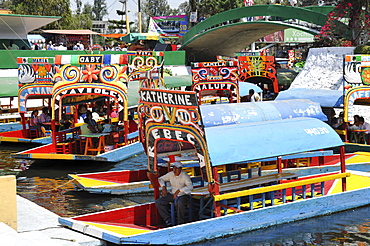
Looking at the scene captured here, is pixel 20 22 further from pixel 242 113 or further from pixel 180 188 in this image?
pixel 180 188

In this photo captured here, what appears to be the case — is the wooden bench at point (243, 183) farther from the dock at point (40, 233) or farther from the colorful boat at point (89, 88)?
the colorful boat at point (89, 88)

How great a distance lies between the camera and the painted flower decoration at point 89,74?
18391 millimetres

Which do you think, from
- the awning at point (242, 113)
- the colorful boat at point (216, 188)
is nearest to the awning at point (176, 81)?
the awning at point (242, 113)

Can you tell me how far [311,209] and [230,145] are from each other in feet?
8.74

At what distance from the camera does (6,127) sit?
25172 mm

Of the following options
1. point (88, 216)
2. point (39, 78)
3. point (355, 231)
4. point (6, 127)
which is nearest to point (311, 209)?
point (355, 231)

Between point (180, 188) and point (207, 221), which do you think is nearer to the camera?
point (207, 221)

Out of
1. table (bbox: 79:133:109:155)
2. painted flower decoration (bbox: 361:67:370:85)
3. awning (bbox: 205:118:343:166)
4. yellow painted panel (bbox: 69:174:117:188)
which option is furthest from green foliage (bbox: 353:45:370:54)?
yellow painted panel (bbox: 69:174:117:188)

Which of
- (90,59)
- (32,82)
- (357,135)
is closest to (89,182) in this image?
(90,59)

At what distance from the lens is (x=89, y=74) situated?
60.3 ft

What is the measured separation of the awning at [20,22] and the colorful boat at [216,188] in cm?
3137

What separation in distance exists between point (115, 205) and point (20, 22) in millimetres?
32039

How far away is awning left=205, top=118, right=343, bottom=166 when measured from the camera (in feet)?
36.2

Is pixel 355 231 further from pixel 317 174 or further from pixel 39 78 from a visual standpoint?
Answer: pixel 39 78
